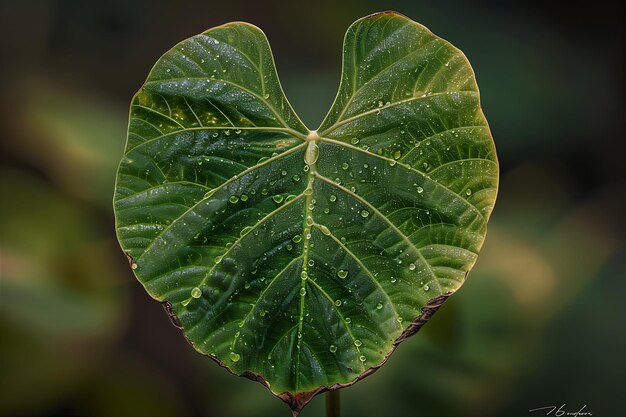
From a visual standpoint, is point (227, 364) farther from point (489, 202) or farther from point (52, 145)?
point (52, 145)

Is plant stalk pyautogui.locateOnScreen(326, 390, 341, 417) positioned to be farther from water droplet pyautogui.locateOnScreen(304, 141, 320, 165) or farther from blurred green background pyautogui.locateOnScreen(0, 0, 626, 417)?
blurred green background pyautogui.locateOnScreen(0, 0, 626, 417)

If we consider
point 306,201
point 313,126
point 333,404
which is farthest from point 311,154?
point 313,126

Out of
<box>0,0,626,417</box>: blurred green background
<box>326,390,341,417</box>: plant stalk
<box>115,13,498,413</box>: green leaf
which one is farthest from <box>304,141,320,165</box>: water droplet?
<box>0,0,626,417</box>: blurred green background

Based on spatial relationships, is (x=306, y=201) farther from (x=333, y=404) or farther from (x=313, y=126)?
(x=313, y=126)

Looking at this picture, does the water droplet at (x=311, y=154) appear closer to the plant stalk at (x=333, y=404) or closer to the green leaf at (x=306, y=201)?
the green leaf at (x=306, y=201)

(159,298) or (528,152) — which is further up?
(528,152)

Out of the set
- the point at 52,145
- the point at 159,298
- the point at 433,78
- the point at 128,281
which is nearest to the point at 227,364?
the point at 159,298
